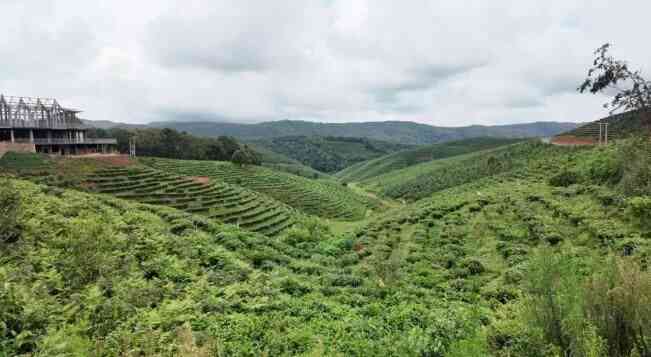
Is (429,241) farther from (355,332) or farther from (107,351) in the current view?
(107,351)

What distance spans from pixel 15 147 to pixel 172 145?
43.9 meters

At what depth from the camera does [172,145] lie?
→ 86375 millimetres

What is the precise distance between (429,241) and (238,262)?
12.2m

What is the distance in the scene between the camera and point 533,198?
1032 inches

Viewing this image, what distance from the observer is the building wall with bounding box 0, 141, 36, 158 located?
41.1 m

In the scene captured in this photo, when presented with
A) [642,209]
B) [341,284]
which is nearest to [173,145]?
[341,284]

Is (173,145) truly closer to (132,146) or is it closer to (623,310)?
(132,146)

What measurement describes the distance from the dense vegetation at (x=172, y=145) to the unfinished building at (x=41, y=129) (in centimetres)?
2017

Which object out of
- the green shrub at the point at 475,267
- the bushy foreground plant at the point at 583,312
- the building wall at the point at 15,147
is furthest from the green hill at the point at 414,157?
the bushy foreground plant at the point at 583,312

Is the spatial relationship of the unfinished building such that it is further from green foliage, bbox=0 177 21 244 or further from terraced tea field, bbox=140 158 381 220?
green foliage, bbox=0 177 21 244

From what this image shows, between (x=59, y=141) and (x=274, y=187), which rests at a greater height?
(x=59, y=141)

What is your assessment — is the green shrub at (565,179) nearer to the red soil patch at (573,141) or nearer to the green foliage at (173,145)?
the red soil patch at (573,141)

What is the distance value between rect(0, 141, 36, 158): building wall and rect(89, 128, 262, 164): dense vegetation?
35.1 metres

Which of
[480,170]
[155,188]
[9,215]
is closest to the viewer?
[9,215]
